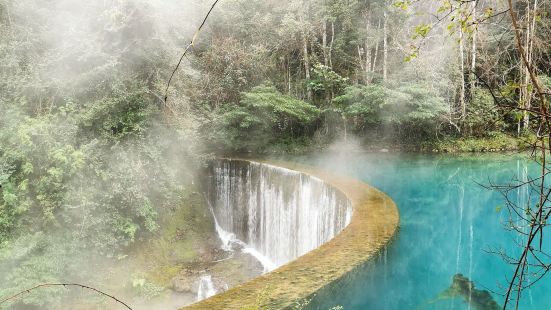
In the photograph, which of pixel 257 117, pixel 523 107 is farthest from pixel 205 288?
pixel 523 107

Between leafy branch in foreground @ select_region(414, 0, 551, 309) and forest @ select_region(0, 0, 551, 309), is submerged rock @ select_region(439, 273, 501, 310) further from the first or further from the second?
forest @ select_region(0, 0, 551, 309)

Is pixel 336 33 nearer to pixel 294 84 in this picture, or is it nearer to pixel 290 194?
pixel 294 84

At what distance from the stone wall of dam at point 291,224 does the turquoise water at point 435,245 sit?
27 cm

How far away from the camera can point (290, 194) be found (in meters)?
9.45

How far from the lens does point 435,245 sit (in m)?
5.68

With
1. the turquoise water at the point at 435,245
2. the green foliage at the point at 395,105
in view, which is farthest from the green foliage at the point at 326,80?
the turquoise water at the point at 435,245

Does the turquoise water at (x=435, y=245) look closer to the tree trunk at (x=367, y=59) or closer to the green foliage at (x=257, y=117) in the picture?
the green foliage at (x=257, y=117)

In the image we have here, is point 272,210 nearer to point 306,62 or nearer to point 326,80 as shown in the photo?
point 326,80

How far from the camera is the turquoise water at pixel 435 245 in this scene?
3953mm

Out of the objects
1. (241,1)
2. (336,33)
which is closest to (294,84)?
(336,33)

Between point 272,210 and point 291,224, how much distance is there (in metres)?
0.91

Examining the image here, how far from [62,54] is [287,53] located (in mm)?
9710

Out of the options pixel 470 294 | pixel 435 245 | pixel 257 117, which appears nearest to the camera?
pixel 470 294

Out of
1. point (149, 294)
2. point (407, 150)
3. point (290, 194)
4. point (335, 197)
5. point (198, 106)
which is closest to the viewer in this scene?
point (335, 197)
